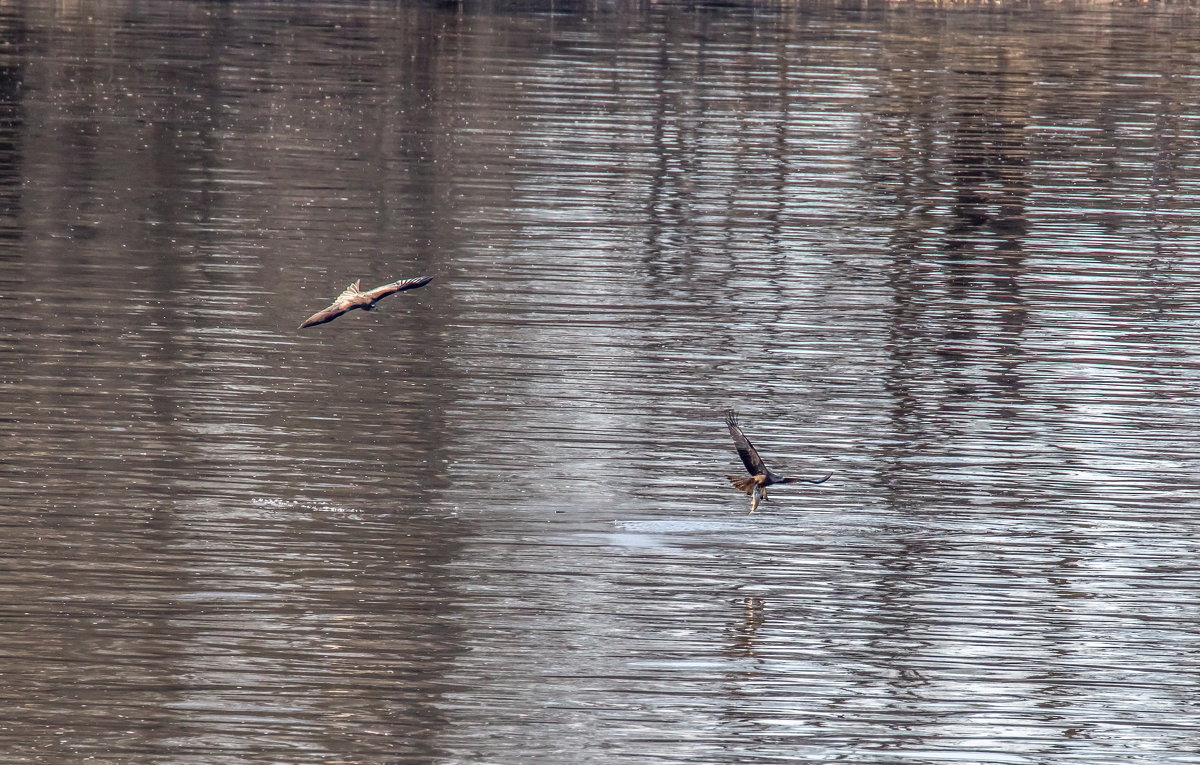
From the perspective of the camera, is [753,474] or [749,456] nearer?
[749,456]

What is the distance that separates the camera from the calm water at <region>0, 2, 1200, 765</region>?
9.66 m

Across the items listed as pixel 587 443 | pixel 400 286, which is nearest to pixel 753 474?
pixel 400 286

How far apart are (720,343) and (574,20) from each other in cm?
3395

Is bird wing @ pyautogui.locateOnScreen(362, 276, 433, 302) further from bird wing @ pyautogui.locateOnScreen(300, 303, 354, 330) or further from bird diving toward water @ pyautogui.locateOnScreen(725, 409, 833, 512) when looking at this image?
bird diving toward water @ pyautogui.locateOnScreen(725, 409, 833, 512)

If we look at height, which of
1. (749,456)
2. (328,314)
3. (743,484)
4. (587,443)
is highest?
(328,314)

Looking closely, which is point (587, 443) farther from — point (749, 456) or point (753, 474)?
point (749, 456)

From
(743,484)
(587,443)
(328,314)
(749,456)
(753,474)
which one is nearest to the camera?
(749,456)

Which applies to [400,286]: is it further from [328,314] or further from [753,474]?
[753,474]

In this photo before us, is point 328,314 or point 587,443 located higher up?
point 328,314

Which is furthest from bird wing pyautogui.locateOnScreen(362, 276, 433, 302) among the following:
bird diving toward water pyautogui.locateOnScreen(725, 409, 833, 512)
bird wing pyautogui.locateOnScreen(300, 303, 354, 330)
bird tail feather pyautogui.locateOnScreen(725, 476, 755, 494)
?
bird tail feather pyautogui.locateOnScreen(725, 476, 755, 494)

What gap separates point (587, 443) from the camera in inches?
551

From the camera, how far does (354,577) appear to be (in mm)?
11117

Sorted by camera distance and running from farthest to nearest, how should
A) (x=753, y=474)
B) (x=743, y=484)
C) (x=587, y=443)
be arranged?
(x=587, y=443) < (x=743, y=484) < (x=753, y=474)

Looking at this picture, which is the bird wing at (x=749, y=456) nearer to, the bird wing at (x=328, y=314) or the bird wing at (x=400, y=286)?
the bird wing at (x=400, y=286)
